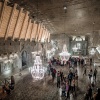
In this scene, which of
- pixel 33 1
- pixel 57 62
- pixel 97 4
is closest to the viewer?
pixel 33 1

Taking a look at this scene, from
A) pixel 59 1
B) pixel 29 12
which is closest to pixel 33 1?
pixel 59 1

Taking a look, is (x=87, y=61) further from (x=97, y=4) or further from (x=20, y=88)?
(x=20, y=88)

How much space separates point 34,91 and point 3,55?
15.5ft

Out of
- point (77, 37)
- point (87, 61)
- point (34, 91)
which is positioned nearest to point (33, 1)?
point (34, 91)

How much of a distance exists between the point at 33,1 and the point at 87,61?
49.8 ft

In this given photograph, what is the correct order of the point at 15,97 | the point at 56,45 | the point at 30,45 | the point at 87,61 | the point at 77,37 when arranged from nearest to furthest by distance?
the point at 15,97
the point at 30,45
the point at 87,61
the point at 56,45
the point at 77,37

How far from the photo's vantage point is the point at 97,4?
944 centimetres

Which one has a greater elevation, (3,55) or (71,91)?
(3,55)

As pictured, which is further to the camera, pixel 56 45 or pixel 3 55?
pixel 56 45

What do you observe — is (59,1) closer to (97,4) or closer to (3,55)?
(97,4)

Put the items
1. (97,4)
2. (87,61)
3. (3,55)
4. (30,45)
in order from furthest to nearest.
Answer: (87,61) < (30,45) < (3,55) < (97,4)

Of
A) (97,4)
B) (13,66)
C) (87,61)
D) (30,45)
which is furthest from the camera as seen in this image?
(87,61)

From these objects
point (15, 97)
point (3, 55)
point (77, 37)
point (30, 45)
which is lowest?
point (15, 97)

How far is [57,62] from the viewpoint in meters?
18.8
